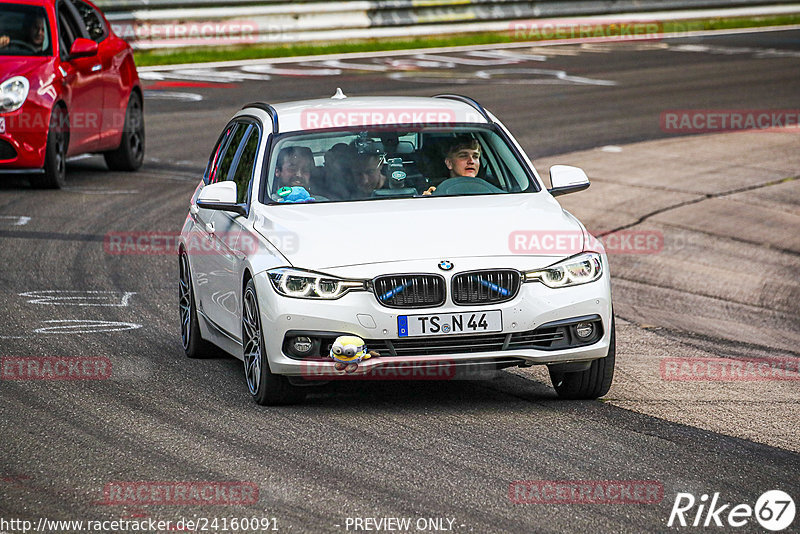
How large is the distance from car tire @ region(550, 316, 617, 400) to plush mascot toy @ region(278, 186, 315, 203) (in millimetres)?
1723

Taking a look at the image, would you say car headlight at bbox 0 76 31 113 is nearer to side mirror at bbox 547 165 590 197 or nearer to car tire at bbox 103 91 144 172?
car tire at bbox 103 91 144 172

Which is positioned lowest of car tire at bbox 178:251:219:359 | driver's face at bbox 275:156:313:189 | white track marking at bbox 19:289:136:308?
white track marking at bbox 19:289:136:308

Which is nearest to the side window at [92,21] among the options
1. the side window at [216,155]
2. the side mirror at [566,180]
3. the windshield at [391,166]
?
the side window at [216,155]

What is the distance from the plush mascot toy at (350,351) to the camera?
7398mm

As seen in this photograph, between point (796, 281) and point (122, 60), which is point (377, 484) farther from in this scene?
point (122, 60)

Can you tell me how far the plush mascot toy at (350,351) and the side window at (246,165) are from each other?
1590mm

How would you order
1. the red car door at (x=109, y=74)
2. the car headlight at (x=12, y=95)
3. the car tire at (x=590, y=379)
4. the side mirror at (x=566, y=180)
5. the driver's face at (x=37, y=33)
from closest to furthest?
the car tire at (x=590, y=379) → the side mirror at (x=566, y=180) → the car headlight at (x=12, y=95) → the driver's face at (x=37, y=33) → the red car door at (x=109, y=74)

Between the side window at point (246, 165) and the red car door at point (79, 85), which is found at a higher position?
the side window at point (246, 165)

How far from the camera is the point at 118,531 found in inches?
224

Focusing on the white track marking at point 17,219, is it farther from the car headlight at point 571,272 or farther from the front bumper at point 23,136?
the car headlight at point 571,272

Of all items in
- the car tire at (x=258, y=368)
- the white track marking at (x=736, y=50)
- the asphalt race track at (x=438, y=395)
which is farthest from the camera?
the white track marking at (x=736, y=50)

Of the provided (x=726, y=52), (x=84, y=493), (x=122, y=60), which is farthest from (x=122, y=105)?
(x=726, y=52)

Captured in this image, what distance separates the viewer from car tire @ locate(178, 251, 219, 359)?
30.5 feet

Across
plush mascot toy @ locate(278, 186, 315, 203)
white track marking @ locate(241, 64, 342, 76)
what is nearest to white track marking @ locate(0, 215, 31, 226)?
plush mascot toy @ locate(278, 186, 315, 203)
